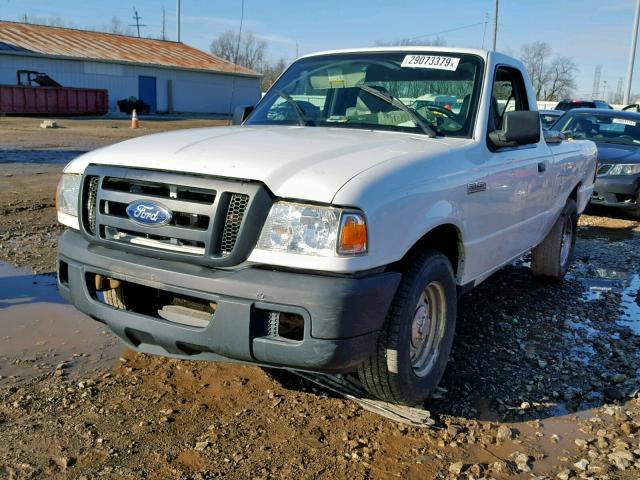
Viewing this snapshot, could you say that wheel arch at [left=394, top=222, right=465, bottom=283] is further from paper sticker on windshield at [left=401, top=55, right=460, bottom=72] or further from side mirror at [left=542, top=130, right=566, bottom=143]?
side mirror at [left=542, top=130, right=566, bottom=143]

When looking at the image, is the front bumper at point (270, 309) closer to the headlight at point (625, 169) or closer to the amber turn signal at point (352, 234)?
the amber turn signal at point (352, 234)

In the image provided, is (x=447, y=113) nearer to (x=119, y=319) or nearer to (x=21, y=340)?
(x=119, y=319)

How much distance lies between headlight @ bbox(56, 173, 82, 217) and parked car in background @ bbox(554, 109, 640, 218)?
7657 mm

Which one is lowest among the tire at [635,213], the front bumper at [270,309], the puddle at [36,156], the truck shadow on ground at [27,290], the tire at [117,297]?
the truck shadow on ground at [27,290]

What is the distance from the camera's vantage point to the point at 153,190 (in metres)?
3.02

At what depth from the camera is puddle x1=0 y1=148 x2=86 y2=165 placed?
516 inches

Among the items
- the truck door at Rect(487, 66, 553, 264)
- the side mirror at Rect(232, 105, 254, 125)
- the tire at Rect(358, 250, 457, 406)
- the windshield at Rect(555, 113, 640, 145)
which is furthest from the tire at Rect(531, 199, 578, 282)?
the windshield at Rect(555, 113, 640, 145)

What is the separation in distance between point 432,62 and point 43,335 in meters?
3.20

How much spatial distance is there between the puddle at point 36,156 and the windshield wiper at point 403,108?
10.6 m

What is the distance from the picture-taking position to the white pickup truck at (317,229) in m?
2.69

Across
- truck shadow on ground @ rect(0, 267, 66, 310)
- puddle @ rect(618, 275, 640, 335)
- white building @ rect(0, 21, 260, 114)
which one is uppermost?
white building @ rect(0, 21, 260, 114)

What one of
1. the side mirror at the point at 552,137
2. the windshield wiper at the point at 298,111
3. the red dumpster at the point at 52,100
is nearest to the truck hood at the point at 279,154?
the windshield wiper at the point at 298,111

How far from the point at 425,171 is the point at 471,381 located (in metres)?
1.45

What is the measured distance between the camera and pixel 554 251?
19.2ft
